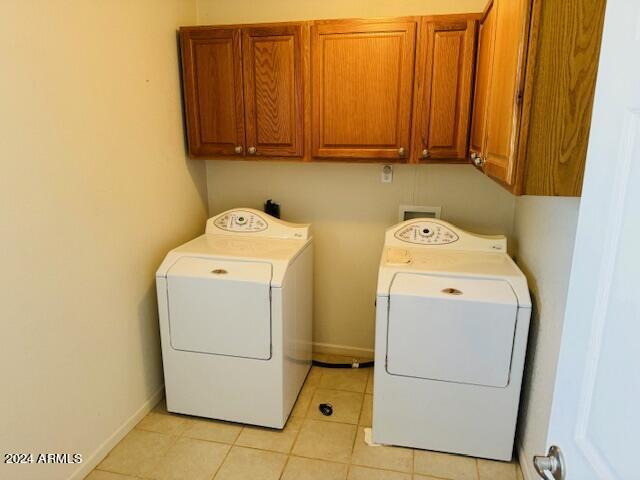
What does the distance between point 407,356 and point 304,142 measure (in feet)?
4.12

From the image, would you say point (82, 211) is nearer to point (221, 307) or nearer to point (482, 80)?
point (221, 307)

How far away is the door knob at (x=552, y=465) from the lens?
759mm

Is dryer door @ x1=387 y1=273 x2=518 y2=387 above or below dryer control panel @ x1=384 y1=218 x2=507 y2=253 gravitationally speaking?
below

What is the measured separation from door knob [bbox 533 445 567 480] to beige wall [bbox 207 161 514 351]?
1.87 meters

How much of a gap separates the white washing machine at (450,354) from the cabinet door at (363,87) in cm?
68

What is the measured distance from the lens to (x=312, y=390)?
99.4 inches

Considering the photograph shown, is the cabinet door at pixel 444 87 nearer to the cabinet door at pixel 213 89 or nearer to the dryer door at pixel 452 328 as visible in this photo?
the dryer door at pixel 452 328

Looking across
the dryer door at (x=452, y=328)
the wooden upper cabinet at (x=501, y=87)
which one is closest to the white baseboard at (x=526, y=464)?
the dryer door at (x=452, y=328)

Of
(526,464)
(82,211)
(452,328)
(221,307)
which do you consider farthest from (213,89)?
(526,464)

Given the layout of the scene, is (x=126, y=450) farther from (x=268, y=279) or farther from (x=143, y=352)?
(x=268, y=279)

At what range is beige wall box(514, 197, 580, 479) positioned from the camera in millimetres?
1562

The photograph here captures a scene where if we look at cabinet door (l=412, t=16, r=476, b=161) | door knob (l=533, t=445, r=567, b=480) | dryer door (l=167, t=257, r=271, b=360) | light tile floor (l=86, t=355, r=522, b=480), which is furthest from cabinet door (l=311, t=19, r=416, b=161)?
door knob (l=533, t=445, r=567, b=480)

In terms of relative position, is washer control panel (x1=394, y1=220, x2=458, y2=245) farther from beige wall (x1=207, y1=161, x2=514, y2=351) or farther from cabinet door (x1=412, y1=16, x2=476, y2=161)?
cabinet door (x1=412, y1=16, x2=476, y2=161)

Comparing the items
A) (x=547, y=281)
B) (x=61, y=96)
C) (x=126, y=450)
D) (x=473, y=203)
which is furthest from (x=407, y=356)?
(x=61, y=96)
